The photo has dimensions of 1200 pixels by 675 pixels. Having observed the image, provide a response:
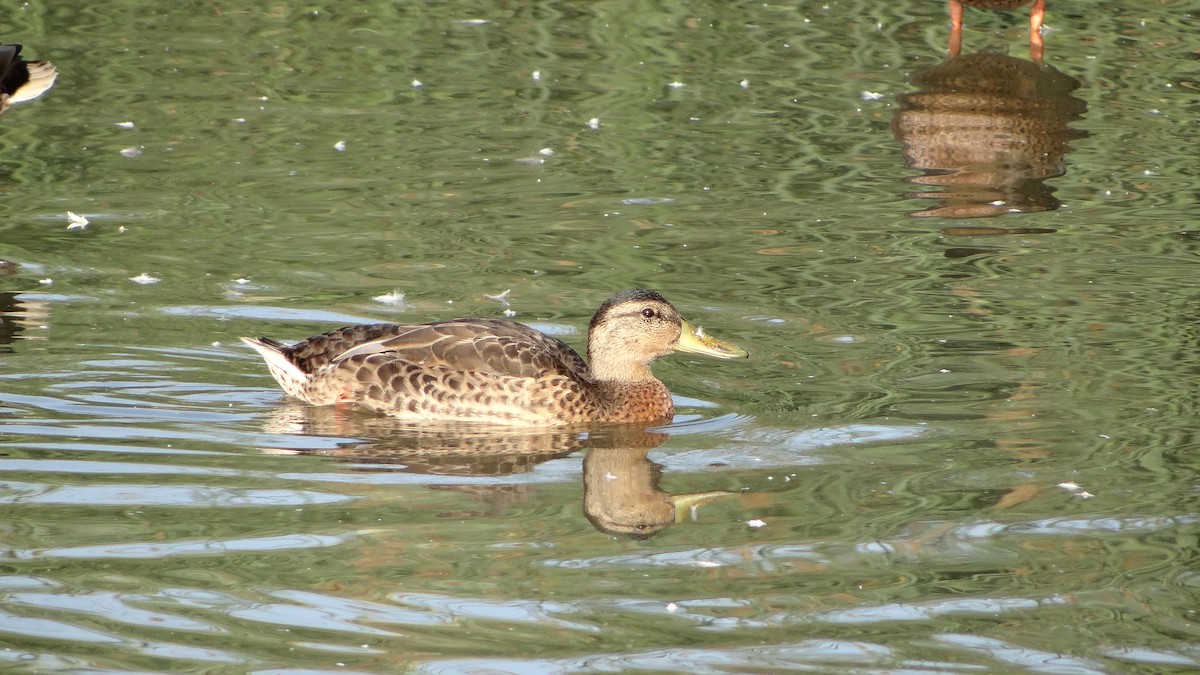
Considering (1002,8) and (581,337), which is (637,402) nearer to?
(581,337)

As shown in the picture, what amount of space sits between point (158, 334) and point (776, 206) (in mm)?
4477

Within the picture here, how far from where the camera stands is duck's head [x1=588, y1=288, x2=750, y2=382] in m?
8.84

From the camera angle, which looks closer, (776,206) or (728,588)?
(728,588)

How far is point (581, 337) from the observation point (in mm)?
9844

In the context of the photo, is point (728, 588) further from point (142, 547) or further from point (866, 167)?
point (866, 167)

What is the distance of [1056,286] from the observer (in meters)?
10.4

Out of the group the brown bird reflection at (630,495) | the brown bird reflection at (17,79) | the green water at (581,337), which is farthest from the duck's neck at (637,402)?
the brown bird reflection at (17,79)

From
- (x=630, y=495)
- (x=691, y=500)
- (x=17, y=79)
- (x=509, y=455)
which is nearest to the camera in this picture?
(x=691, y=500)

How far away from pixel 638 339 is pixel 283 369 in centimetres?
167

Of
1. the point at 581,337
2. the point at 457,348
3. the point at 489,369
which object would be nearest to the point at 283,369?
the point at 457,348

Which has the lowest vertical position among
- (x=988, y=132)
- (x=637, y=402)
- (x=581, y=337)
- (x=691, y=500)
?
(x=988, y=132)

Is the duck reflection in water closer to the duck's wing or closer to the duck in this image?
the duck's wing

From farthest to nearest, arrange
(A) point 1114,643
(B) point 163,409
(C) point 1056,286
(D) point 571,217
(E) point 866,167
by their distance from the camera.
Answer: (E) point 866,167
(D) point 571,217
(C) point 1056,286
(B) point 163,409
(A) point 1114,643

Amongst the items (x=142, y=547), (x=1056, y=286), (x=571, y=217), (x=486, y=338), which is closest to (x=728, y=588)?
(x=142, y=547)
